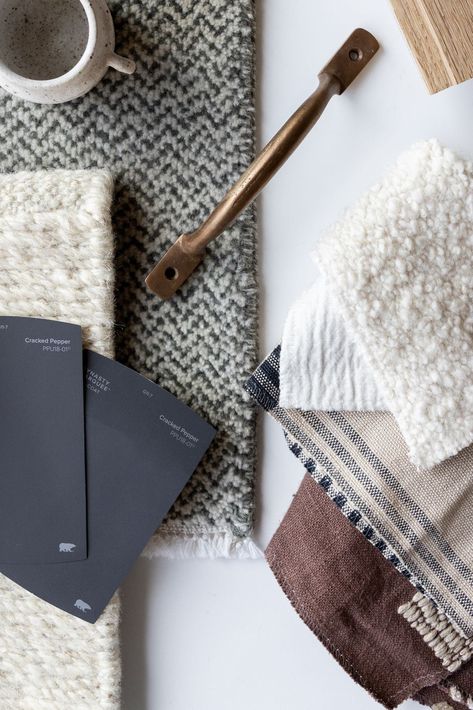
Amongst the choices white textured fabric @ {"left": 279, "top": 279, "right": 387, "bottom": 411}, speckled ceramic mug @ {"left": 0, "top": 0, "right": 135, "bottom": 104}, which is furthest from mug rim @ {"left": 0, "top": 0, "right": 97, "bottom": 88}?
white textured fabric @ {"left": 279, "top": 279, "right": 387, "bottom": 411}

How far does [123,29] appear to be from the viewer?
0.62 m

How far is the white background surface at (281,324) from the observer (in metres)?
0.59

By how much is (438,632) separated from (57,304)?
0.43 meters

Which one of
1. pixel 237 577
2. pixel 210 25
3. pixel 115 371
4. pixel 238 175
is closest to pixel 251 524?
pixel 237 577

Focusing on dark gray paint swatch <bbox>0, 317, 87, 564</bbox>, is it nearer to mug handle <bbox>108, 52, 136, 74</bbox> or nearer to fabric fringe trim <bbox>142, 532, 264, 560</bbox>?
fabric fringe trim <bbox>142, 532, 264, 560</bbox>

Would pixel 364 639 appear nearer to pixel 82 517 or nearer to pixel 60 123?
pixel 82 517

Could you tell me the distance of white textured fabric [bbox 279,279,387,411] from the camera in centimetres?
55

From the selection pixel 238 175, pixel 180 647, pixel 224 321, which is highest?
pixel 238 175

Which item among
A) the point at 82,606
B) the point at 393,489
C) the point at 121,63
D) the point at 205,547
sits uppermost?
the point at 121,63

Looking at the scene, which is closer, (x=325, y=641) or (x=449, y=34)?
(x=449, y=34)

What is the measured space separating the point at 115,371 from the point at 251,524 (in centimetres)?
18

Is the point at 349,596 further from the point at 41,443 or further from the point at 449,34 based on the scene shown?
the point at 449,34

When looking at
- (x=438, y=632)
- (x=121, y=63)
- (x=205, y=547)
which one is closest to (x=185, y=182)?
(x=121, y=63)

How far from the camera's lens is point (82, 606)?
663 millimetres
